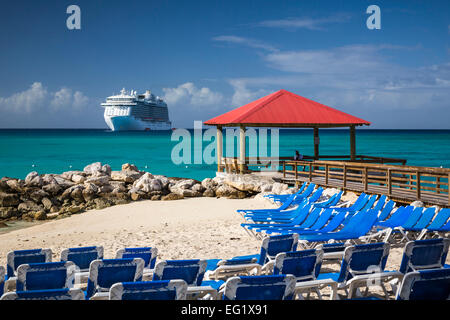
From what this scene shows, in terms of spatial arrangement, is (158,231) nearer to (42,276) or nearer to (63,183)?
(42,276)

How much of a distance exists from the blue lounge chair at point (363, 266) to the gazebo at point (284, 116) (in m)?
9.75

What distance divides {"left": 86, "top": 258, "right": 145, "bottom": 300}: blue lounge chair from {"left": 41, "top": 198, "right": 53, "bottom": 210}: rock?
1020 cm

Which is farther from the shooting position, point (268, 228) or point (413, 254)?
point (268, 228)

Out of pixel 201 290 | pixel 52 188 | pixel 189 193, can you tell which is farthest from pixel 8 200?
pixel 201 290

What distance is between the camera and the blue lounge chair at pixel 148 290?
236 cm

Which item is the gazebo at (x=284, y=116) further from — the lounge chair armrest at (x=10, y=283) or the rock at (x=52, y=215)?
the lounge chair armrest at (x=10, y=283)

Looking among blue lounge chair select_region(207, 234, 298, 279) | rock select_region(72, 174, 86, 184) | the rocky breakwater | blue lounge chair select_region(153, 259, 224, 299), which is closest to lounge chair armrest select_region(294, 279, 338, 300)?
blue lounge chair select_region(153, 259, 224, 299)

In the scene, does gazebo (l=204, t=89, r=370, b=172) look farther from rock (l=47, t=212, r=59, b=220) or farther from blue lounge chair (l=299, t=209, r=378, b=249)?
blue lounge chair (l=299, t=209, r=378, b=249)

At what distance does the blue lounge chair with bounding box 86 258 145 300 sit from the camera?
119 inches

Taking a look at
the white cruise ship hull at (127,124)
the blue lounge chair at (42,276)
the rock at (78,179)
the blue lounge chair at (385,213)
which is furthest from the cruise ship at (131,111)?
the blue lounge chair at (42,276)

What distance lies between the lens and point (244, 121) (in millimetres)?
13320
